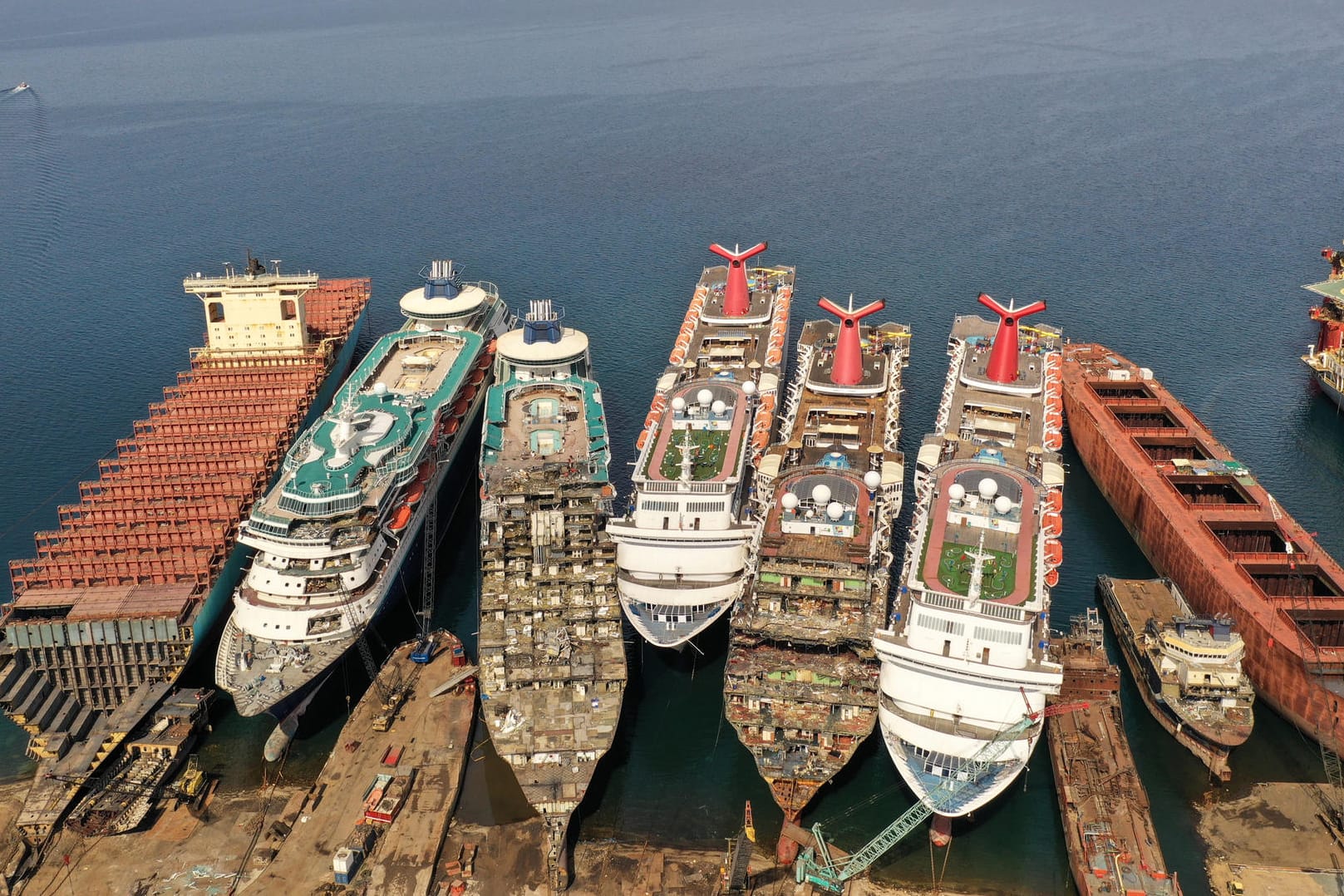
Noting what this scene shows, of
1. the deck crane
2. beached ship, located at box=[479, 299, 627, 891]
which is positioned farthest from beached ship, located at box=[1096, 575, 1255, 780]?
beached ship, located at box=[479, 299, 627, 891]

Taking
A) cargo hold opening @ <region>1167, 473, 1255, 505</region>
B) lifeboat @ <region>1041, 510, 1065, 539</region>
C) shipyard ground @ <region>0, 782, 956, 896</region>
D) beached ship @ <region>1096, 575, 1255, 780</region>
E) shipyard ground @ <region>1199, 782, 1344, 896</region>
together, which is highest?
lifeboat @ <region>1041, 510, 1065, 539</region>

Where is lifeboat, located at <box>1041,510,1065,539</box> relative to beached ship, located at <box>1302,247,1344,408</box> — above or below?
below

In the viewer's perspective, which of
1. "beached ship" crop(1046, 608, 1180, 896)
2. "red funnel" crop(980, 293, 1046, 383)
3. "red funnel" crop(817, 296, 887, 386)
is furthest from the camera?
"red funnel" crop(817, 296, 887, 386)

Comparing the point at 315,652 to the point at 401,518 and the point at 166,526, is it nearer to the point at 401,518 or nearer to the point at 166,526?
the point at 401,518

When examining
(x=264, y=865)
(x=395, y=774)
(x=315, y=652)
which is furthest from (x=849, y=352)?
(x=264, y=865)

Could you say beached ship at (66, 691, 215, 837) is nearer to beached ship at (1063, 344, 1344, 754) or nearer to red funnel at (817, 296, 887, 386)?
red funnel at (817, 296, 887, 386)

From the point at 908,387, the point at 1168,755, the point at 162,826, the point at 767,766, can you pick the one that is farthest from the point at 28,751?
the point at 908,387
